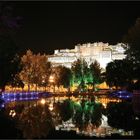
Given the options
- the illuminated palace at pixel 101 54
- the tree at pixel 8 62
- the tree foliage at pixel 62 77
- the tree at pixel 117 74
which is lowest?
the tree at pixel 8 62

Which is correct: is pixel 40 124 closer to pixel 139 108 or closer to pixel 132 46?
pixel 139 108

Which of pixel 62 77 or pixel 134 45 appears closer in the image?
pixel 134 45

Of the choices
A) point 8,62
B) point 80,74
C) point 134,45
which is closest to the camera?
point 8,62

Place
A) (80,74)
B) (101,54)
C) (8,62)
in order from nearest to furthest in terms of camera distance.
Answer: (8,62), (80,74), (101,54)

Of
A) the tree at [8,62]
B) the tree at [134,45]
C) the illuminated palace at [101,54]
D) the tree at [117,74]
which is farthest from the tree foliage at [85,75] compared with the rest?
the illuminated palace at [101,54]

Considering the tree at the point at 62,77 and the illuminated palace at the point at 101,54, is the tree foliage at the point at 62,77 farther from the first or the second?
the illuminated palace at the point at 101,54

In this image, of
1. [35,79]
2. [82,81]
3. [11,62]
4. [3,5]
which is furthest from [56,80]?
[3,5]

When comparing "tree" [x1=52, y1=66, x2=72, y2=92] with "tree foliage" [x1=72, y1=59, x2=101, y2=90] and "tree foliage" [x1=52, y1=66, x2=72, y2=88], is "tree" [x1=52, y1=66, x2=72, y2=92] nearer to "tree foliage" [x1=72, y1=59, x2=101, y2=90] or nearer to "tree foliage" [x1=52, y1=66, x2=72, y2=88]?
"tree foliage" [x1=52, y1=66, x2=72, y2=88]

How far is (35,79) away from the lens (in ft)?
306

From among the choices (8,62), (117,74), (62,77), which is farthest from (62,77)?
(8,62)

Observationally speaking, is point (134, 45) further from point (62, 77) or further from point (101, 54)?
point (101, 54)

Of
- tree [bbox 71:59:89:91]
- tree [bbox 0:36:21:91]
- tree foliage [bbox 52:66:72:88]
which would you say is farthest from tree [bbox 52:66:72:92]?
tree [bbox 0:36:21:91]

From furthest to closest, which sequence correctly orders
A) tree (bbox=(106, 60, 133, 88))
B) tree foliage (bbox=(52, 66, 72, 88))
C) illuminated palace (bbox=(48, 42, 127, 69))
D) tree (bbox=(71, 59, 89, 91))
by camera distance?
illuminated palace (bbox=(48, 42, 127, 69)), tree foliage (bbox=(52, 66, 72, 88)), tree (bbox=(71, 59, 89, 91)), tree (bbox=(106, 60, 133, 88))

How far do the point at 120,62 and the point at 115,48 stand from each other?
376 ft
